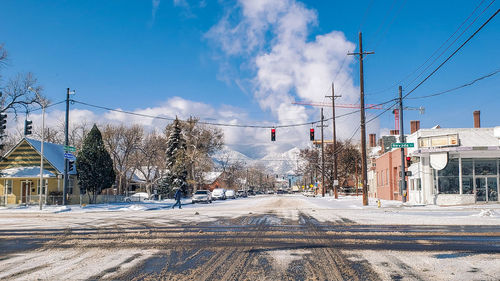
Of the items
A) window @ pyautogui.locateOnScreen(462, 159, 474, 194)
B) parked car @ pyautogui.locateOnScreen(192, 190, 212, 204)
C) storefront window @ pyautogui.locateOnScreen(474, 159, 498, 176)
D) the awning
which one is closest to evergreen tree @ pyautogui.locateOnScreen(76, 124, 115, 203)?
the awning

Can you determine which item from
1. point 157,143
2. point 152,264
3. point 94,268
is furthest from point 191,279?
point 157,143

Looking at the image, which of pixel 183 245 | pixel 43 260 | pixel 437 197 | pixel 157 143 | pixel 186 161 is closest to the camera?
pixel 43 260

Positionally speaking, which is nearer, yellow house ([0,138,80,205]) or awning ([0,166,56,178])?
awning ([0,166,56,178])

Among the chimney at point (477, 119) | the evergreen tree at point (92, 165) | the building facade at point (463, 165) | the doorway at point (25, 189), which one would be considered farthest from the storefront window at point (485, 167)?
the doorway at point (25, 189)

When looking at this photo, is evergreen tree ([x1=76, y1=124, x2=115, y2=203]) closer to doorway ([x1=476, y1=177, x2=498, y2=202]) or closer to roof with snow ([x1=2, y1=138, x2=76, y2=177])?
roof with snow ([x1=2, y1=138, x2=76, y2=177])

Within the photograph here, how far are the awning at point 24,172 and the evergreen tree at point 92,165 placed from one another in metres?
3.37

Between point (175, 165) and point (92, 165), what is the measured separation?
1975 centimetres

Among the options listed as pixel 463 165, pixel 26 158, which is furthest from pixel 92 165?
pixel 463 165

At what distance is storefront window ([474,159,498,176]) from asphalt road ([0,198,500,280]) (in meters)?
20.2

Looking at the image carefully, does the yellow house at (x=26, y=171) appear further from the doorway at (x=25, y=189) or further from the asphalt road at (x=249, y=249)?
the asphalt road at (x=249, y=249)

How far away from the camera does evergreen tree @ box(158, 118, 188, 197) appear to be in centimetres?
6056

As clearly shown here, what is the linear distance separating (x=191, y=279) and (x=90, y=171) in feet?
121

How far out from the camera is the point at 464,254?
970cm

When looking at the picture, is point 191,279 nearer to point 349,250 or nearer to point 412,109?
point 349,250
